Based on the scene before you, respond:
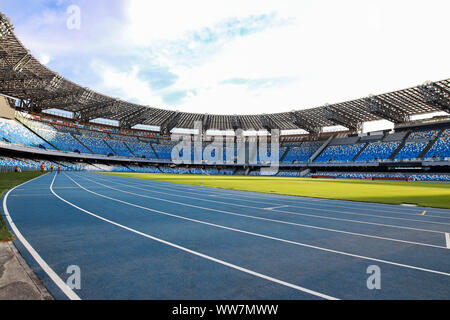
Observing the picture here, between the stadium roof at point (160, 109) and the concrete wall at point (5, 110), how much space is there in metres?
2.63

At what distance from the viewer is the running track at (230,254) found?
10.0 ft

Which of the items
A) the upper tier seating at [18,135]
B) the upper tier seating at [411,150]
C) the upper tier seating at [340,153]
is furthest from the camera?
the upper tier seating at [340,153]

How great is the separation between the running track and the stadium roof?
33.4m

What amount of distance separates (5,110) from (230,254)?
58.7 m

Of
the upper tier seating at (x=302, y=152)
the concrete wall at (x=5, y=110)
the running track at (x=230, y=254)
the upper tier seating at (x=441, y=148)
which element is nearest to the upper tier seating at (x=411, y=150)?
the upper tier seating at (x=441, y=148)

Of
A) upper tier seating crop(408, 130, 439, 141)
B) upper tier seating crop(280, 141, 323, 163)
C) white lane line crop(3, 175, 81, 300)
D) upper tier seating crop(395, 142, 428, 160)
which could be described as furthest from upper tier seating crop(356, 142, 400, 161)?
white lane line crop(3, 175, 81, 300)

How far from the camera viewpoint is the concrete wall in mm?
42347

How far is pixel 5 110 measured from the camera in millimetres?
44125

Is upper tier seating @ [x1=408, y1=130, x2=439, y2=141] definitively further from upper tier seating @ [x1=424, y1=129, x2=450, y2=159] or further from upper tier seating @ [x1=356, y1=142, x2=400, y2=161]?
upper tier seating @ [x1=356, y1=142, x2=400, y2=161]

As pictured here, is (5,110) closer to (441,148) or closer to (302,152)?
(302,152)

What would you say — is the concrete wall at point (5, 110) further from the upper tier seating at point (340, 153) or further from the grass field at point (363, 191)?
A: the upper tier seating at point (340, 153)

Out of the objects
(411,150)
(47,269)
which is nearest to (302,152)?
(411,150)
